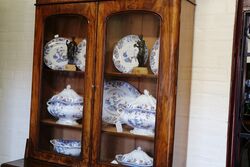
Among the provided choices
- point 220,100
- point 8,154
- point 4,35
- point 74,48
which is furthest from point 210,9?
point 8,154

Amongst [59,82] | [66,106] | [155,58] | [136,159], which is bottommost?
[136,159]

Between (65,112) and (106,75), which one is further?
(65,112)

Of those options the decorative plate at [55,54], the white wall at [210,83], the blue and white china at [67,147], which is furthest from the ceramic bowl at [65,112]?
the white wall at [210,83]

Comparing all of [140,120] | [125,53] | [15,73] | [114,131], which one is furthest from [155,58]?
[15,73]

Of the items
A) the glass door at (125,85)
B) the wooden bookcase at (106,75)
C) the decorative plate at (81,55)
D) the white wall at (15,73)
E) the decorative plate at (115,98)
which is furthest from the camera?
the white wall at (15,73)

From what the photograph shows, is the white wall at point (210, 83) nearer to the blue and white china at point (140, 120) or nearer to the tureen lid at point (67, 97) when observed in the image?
the blue and white china at point (140, 120)

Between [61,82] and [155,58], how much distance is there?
623mm

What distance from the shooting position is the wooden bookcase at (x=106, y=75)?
1.58m

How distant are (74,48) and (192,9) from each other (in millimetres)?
692

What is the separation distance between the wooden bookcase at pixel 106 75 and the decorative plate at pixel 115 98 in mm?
29

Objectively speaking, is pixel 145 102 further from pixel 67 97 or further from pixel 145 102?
pixel 67 97

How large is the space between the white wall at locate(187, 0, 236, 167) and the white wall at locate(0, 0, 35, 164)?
3.85 feet

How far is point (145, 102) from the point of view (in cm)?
171

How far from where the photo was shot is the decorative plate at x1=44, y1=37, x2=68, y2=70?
1976 mm
